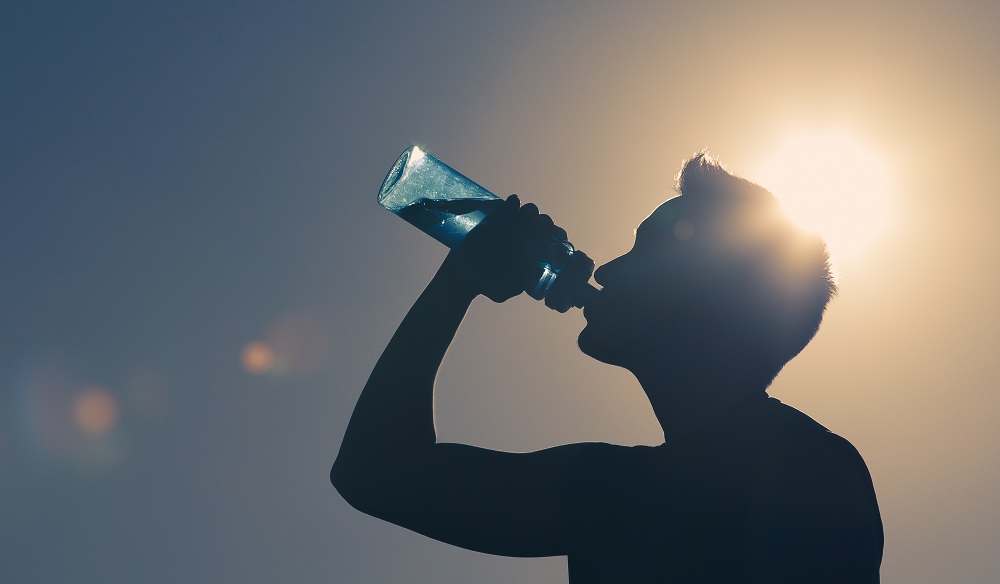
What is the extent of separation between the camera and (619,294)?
2.30 m

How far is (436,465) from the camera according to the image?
80.2 inches

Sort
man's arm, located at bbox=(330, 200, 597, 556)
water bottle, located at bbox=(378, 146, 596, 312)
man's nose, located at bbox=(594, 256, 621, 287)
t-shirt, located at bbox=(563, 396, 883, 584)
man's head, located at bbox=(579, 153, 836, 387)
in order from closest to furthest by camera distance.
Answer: t-shirt, located at bbox=(563, 396, 883, 584) < man's arm, located at bbox=(330, 200, 597, 556) < man's head, located at bbox=(579, 153, 836, 387) < man's nose, located at bbox=(594, 256, 621, 287) < water bottle, located at bbox=(378, 146, 596, 312)

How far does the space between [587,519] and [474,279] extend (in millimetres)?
701

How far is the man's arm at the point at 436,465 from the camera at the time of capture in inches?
76.1


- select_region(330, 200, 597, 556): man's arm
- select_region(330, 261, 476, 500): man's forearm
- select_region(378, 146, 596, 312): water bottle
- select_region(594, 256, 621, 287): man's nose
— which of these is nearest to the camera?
select_region(330, 200, 597, 556): man's arm

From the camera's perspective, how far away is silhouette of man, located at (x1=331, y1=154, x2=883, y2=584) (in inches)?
62.2

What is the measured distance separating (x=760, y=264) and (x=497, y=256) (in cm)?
75

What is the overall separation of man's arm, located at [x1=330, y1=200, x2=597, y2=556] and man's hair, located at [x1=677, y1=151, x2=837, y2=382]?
1.78 feet

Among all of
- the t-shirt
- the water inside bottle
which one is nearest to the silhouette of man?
the t-shirt

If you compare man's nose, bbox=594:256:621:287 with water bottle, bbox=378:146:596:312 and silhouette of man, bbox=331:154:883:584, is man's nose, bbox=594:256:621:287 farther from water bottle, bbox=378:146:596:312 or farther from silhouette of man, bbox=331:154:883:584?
water bottle, bbox=378:146:596:312

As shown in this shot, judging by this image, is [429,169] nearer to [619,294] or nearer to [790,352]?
[619,294]

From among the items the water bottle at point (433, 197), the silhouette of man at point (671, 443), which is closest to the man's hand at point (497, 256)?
the silhouette of man at point (671, 443)

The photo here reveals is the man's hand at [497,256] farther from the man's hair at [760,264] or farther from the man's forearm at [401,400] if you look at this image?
the man's hair at [760,264]

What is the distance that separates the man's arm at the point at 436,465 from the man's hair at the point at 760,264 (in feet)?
1.78
